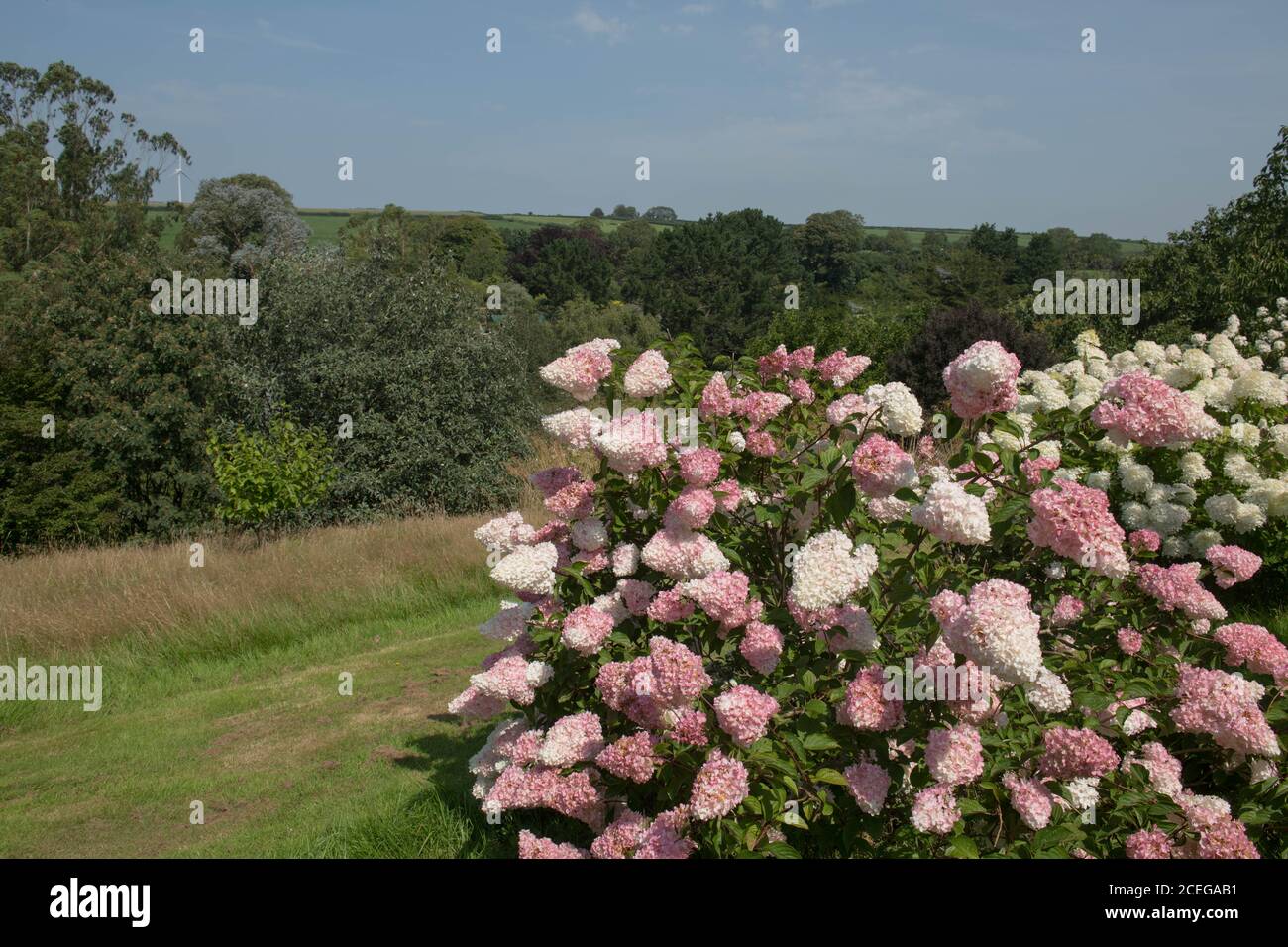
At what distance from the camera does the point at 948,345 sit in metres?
19.5

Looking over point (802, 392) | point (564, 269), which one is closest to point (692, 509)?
point (802, 392)

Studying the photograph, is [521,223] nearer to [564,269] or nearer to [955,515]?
[564,269]

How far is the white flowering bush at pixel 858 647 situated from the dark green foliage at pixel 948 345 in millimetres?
14948

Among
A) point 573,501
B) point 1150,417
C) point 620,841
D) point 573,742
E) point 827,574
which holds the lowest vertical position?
point 620,841

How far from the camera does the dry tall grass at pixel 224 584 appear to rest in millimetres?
8578

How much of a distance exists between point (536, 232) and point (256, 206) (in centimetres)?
3189

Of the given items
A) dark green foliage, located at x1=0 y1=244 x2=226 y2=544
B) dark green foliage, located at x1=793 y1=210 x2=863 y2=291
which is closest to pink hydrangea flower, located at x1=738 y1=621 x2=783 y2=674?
dark green foliage, located at x1=0 y1=244 x2=226 y2=544

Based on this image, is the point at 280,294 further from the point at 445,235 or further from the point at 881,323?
the point at 445,235

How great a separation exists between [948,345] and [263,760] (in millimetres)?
16228

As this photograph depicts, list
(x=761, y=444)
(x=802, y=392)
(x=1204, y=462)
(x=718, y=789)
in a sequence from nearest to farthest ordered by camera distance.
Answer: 1. (x=718, y=789)
2. (x=761, y=444)
3. (x=802, y=392)
4. (x=1204, y=462)

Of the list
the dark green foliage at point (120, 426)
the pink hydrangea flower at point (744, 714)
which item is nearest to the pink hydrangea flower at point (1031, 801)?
the pink hydrangea flower at point (744, 714)

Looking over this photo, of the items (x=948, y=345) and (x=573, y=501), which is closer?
(x=573, y=501)

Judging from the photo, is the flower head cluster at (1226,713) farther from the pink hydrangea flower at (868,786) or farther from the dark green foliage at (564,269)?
the dark green foliage at (564,269)
